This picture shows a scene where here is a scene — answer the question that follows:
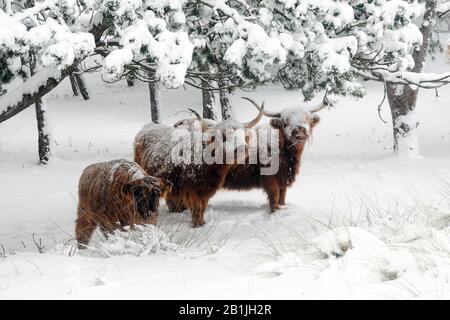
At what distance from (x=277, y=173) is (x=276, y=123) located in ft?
2.55

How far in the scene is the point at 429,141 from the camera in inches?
682

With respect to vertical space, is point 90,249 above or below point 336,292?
below

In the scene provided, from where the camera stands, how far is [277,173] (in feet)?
27.3

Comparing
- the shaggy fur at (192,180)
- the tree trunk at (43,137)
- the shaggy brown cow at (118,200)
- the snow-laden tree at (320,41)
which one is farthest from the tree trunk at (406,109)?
the tree trunk at (43,137)

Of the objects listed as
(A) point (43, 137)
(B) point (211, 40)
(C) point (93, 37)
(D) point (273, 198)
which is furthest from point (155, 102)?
(C) point (93, 37)

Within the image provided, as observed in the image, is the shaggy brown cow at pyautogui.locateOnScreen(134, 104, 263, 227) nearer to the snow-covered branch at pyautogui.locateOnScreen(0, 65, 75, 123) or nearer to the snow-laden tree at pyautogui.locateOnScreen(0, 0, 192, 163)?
the snow-laden tree at pyautogui.locateOnScreen(0, 0, 192, 163)

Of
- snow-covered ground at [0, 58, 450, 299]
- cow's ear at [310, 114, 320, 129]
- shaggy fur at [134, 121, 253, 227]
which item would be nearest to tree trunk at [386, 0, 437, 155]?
snow-covered ground at [0, 58, 450, 299]

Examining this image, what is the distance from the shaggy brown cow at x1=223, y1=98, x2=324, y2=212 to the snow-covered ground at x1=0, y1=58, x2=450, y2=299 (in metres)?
0.36

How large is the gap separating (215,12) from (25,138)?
47.7 feet

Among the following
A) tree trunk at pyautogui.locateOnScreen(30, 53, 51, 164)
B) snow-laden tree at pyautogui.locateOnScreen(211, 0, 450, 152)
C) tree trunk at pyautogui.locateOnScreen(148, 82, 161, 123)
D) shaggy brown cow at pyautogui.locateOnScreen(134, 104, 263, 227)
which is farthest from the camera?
tree trunk at pyautogui.locateOnScreen(148, 82, 161, 123)

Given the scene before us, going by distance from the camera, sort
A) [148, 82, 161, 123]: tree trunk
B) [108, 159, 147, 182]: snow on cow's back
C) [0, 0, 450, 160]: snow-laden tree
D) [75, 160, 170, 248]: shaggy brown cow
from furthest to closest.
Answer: [148, 82, 161, 123]: tree trunk → [108, 159, 147, 182]: snow on cow's back → [75, 160, 170, 248]: shaggy brown cow → [0, 0, 450, 160]: snow-laden tree

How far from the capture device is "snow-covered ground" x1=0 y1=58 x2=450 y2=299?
333 cm

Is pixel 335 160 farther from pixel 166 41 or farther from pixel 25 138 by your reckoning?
pixel 25 138

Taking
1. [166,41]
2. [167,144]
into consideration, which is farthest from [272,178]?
[166,41]
